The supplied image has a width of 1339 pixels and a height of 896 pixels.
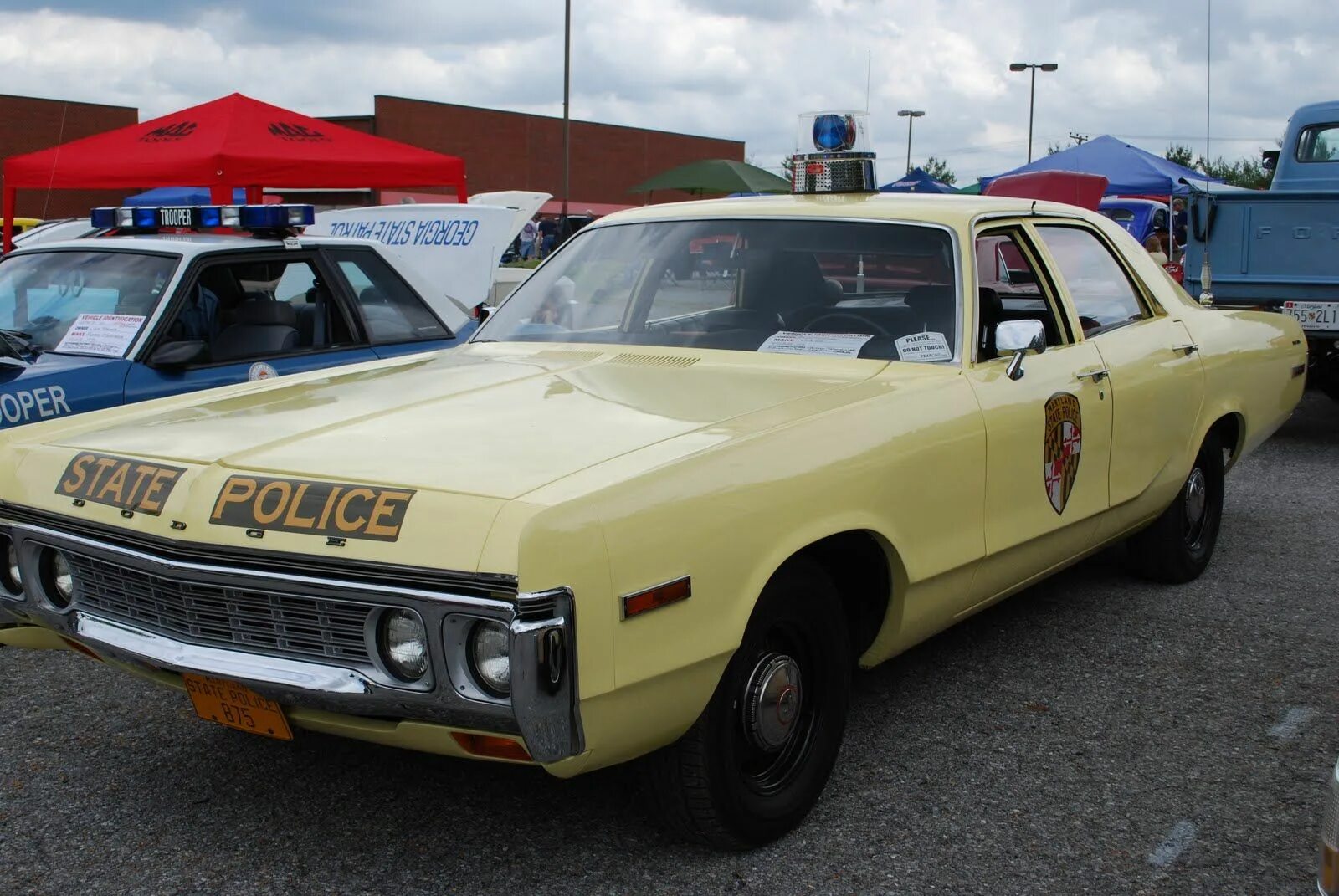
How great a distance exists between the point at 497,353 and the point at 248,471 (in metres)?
1.58

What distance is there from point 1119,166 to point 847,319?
18044 mm

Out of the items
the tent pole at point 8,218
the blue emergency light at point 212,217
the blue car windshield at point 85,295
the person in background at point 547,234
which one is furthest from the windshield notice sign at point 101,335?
the person in background at point 547,234

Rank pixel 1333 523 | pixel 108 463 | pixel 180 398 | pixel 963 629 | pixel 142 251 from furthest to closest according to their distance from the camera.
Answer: pixel 1333 523 → pixel 142 251 → pixel 963 629 → pixel 180 398 → pixel 108 463

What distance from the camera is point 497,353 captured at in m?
4.38

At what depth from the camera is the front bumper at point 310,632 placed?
249 cm

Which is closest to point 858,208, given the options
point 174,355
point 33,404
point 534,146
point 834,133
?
point 834,133

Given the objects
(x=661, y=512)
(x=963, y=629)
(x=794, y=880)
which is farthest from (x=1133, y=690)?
(x=661, y=512)

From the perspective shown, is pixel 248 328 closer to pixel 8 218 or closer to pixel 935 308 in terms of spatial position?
pixel 935 308

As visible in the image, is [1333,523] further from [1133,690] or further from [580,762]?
[580,762]

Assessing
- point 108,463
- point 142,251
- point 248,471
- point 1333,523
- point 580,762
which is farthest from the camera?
point 1333,523

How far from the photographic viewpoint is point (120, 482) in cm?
299

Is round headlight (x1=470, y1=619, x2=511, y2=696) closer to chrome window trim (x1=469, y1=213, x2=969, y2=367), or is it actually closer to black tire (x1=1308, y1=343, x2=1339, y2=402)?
chrome window trim (x1=469, y1=213, x2=969, y2=367)

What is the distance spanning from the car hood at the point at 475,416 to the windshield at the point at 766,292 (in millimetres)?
135

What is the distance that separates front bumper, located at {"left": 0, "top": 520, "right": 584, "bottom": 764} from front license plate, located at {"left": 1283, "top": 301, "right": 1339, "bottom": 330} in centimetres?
794
